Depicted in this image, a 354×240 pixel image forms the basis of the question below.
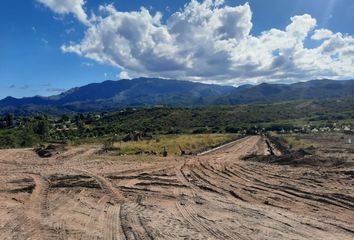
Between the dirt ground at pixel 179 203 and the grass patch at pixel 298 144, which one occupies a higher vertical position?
the dirt ground at pixel 179 203

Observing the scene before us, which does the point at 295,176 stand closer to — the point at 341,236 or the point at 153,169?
the point at 153,169

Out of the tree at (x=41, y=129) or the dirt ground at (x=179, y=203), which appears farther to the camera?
the tree at (x=41, y=129)

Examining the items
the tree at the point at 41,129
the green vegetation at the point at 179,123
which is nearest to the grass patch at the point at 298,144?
the green vegetation at the point at 179,123

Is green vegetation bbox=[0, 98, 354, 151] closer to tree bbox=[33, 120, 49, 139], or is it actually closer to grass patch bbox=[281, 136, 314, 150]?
tree bbox=[33, 120, 49, 139]

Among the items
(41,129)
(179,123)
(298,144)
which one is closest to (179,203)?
(298,144)

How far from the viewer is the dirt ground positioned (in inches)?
606

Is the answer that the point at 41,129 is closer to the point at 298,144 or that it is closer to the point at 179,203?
the point at 298,144

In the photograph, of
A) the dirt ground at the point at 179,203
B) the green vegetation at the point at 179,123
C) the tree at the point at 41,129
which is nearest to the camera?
the dirt ground at the point at 179,203

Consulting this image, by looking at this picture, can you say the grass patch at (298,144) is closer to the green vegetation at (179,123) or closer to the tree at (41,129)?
the green vegetation at (179,123)

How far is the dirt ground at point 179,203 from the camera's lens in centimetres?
1539

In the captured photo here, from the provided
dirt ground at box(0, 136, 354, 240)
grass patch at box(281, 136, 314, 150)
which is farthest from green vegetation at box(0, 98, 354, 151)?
dirt ground at box(0, 136, 354, 240)

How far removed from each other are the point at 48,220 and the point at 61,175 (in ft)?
35.3

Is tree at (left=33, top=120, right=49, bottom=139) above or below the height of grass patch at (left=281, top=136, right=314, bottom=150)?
above

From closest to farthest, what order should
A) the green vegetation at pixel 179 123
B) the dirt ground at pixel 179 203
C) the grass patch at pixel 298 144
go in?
the dirt ground at pixel 179 203
the grass patch at pixel 298 144
the green vegetation at pixel 179 123
